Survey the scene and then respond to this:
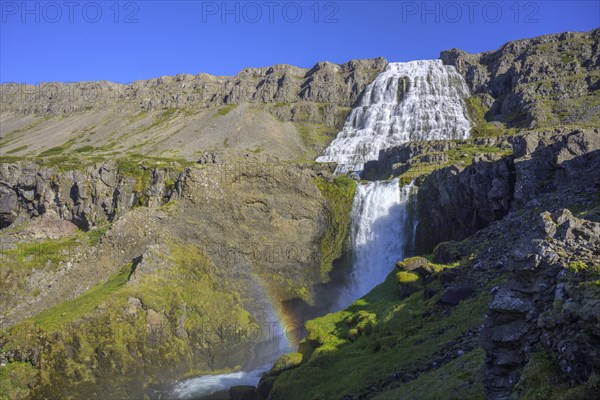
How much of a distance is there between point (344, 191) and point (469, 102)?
108 m

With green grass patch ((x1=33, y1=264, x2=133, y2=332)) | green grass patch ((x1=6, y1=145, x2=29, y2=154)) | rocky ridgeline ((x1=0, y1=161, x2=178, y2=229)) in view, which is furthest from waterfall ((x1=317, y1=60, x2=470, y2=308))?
green grass patch ((x1=6, y1=145, x2=29, y2=154))

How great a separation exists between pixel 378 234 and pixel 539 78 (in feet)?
391

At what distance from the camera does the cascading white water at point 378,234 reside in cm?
6462

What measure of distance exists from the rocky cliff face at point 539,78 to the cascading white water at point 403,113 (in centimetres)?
930

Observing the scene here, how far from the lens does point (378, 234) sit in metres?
67.1

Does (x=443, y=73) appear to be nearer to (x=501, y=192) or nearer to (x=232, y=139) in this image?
(x=232, y=139)

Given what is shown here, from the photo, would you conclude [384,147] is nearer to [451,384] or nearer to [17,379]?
[17,379]

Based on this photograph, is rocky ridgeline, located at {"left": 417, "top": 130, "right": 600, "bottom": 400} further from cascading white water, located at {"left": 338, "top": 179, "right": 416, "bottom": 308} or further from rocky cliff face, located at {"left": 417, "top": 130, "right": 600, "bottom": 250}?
cascading white water, located at {"left": 338, "top": 179, "right": 416, "bottom": 308}

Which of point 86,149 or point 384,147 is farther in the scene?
point 86,149

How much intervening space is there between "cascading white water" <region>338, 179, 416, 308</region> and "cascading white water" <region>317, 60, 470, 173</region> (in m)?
66.8

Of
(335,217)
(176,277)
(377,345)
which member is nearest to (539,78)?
Answer: (335,217)

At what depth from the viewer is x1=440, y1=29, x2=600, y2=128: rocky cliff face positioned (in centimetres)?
12912

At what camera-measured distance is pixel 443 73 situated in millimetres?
176250

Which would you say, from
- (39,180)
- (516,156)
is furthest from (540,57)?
(39,180)
